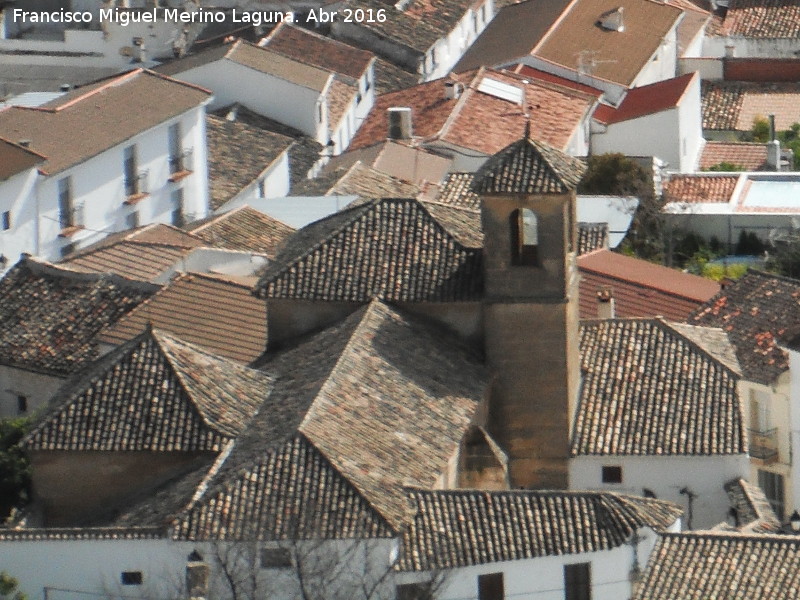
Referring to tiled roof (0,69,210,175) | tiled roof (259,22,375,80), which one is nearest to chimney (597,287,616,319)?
tiled roof (0,69,210,175)

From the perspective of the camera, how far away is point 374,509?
44062 millimetres

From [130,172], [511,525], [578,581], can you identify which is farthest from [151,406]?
[130,172]

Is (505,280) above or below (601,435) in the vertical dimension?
above

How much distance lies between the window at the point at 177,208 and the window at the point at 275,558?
104 ft

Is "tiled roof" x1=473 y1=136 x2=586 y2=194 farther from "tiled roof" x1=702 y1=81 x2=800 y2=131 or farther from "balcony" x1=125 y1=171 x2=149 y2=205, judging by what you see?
"tiled roof" x1=702 y1=81 x2=800 y2=131

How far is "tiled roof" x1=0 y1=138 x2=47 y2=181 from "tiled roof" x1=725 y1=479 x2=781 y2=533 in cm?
2294

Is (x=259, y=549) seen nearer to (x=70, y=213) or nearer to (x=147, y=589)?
(x=147, y=589)

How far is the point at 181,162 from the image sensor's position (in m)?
74.9

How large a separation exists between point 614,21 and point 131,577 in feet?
172

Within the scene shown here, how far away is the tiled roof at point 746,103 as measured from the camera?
90.4 m

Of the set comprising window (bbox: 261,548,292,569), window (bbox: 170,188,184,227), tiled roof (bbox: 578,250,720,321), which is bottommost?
window (bbox: 170,188,184,227)

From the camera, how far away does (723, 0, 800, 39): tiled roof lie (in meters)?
98.6

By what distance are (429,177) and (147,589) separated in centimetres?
3041

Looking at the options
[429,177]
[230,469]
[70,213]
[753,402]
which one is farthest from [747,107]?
[230,469]
